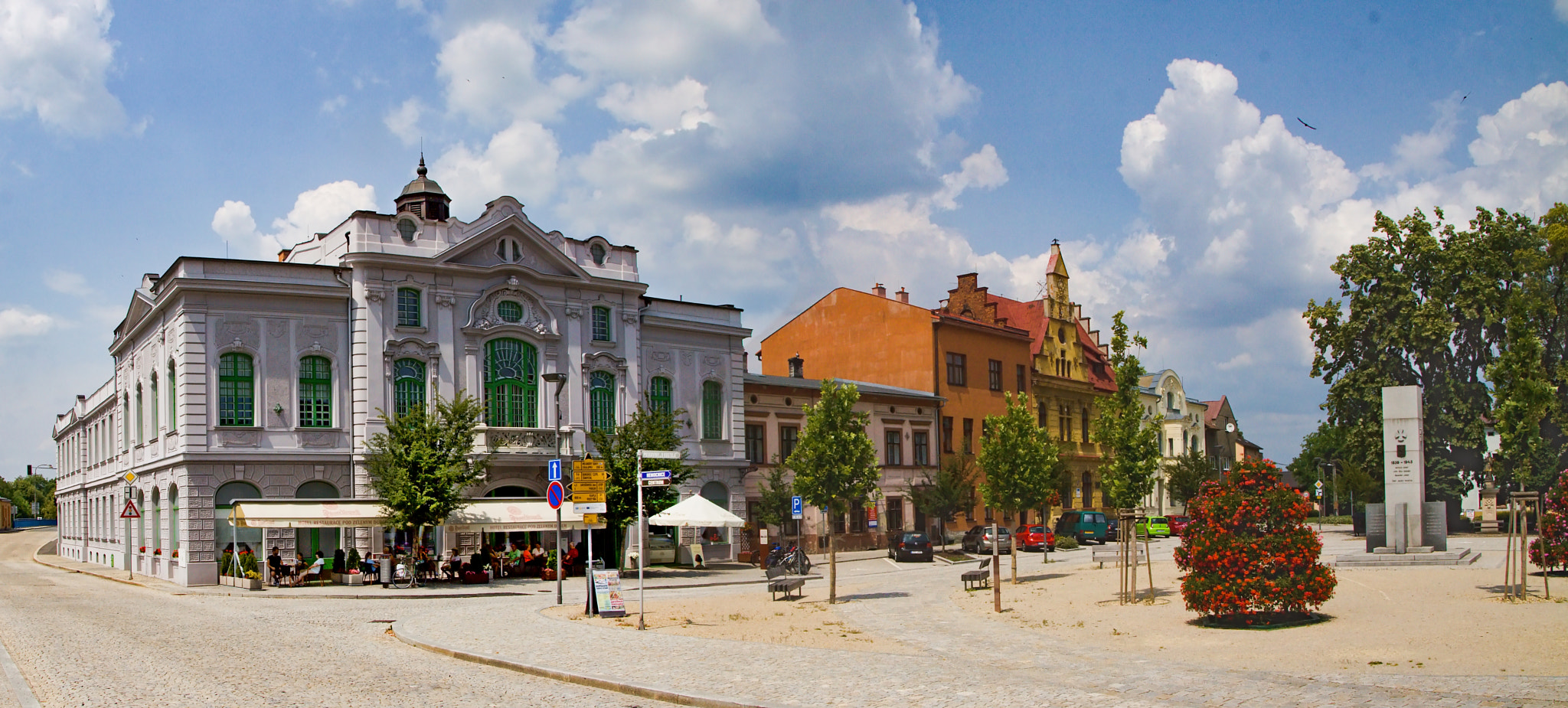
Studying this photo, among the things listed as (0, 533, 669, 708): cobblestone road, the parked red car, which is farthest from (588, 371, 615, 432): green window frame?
the parked red car

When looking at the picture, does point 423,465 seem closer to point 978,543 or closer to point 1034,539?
point 978,543

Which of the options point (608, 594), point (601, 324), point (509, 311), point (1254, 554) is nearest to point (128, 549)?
point (509, 311)

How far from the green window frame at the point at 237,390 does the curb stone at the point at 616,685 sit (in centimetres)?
2263

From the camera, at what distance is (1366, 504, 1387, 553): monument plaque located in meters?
33.9

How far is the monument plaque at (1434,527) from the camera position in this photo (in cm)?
3161

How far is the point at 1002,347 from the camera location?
62.9m

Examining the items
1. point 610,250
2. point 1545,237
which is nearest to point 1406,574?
point 610,250

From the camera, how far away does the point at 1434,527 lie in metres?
32.3

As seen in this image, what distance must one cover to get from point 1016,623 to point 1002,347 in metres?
43.8

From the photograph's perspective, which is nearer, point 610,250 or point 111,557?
point 610,250

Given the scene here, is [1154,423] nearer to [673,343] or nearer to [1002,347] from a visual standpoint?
[673,343]

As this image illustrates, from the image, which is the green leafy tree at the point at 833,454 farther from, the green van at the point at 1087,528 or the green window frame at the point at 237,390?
the green van at the point at 1087,528

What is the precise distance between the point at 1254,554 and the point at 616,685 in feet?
32.8

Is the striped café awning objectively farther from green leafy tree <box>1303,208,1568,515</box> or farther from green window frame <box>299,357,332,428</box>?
green leafy tree <box>1303,208,1568,515</box>
